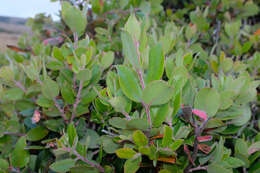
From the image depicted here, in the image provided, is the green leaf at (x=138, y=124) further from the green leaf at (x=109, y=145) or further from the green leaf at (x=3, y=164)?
the green leaf at (x=3, y=164)

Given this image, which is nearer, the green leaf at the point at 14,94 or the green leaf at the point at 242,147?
the green leaf at the point at 242,147

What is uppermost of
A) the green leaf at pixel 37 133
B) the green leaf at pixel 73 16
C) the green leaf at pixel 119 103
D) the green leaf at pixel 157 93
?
the green leaf at pixel 73 16

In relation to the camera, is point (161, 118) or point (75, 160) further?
point (75, 160)

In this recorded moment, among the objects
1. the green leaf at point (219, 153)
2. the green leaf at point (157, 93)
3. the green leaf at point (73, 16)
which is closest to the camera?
the green leaf at point (157, 93)

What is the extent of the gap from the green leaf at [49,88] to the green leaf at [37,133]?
0.59 feet

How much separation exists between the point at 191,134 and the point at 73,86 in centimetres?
48

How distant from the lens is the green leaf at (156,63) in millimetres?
553

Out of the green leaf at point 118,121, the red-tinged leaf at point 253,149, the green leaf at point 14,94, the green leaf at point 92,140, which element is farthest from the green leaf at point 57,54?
the red-tinged leaf at point 253,149

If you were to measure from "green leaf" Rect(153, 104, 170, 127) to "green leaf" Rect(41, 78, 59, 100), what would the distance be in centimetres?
39

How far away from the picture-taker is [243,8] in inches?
76.7

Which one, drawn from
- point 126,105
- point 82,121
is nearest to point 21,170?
point 82,121

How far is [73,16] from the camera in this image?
2.83 ft

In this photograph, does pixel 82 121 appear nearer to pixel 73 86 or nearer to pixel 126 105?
pixel 73 86

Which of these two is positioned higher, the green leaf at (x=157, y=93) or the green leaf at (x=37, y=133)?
the green leaf at (x=157, y=93)
